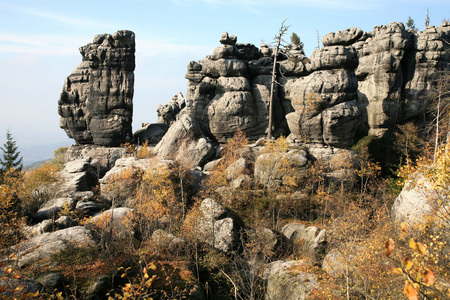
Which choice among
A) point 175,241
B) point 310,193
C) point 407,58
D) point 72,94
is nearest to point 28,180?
point 175,241

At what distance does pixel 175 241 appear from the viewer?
19719 millimetres

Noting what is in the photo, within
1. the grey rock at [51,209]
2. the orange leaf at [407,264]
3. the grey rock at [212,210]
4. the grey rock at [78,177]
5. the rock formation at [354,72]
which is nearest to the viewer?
the orange leaf at [407,264]

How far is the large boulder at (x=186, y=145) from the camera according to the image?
3184cm

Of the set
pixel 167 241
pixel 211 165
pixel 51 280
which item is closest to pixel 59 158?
pixel 211 165

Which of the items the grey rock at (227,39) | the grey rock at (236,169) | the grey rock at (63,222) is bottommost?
the grey rock at (63,222)

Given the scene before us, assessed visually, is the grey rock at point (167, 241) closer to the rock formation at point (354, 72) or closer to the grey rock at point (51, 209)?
the grey rock at point (51, 209)

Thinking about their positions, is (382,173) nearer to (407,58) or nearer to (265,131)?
(265,131)

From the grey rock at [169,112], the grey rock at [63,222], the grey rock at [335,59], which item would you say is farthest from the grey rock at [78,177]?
the grey rock at [169,112]

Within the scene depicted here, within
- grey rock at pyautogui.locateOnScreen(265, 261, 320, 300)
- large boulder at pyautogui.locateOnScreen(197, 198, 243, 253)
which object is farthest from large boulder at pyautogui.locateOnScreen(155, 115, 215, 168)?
grey rock at pyautogui.locateOnScreen(265, 261, 320, 300)

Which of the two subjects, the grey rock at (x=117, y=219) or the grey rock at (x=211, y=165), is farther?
the grey rock at (x=211, y=165)

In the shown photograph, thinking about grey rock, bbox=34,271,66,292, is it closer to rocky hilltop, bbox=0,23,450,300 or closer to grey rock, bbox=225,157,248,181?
rocky hilltop, bbox=0,23,450,300

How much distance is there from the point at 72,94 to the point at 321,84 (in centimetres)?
2977

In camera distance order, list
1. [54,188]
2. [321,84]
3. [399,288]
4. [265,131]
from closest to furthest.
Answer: [399,288], [54,188], [321,84], [265,131]

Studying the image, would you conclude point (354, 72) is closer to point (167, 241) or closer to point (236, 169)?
point (236, 169)
